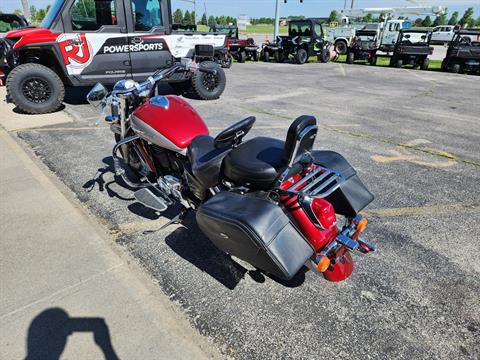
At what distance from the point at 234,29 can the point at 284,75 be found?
7896 mm

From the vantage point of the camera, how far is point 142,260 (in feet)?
8.84

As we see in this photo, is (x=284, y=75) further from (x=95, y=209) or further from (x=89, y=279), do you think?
(x=89, y=279)

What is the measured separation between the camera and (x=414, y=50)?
16.3 metres

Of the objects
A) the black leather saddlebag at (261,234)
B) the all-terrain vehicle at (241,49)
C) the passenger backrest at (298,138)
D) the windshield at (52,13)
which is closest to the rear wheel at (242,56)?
the all-terrain vehicle at (241,49)

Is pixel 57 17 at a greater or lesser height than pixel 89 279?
greater

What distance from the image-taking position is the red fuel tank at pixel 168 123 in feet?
9.23

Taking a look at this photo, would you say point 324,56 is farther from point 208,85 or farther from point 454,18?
point 454,18

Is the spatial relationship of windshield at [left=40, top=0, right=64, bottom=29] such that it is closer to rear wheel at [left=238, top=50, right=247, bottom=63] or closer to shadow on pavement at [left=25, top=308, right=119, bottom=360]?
shadow on pavement at [left=25, top=308, right=119, bottom=360]

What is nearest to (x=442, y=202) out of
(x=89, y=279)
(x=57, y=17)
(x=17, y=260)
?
(x=89, y=279)

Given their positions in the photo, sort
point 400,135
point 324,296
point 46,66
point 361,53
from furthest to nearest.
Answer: point 361,53 < point 46,66 < point 400,135 < point 324,296

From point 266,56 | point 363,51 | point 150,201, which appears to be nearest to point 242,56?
point 266,56

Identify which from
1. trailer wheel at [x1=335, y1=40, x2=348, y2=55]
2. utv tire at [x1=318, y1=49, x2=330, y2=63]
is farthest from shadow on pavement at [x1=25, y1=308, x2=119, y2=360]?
trailer wheel at [x1=335, y1=40, x2=348, y2=55]


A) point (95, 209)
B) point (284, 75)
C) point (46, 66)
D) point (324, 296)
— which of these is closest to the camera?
point (324, 296)

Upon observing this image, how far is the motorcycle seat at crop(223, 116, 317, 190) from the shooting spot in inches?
76.9
